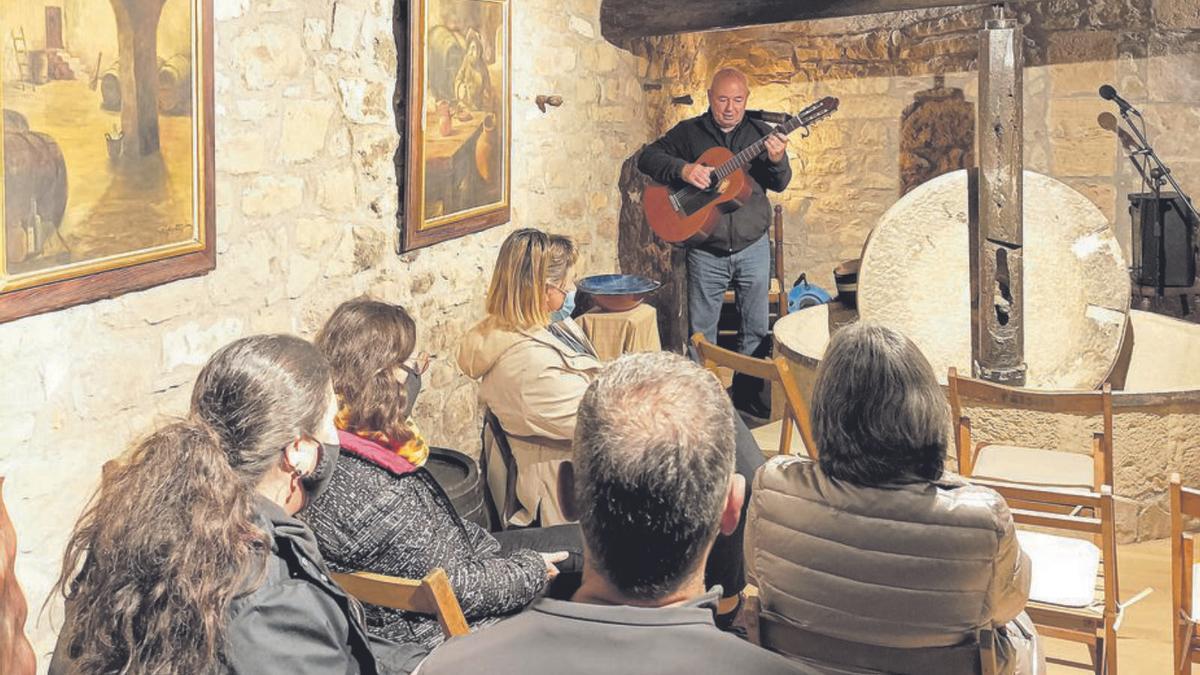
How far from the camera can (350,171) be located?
396 centimetres

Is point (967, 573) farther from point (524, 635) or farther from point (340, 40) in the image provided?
point (340, 40)

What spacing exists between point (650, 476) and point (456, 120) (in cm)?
341

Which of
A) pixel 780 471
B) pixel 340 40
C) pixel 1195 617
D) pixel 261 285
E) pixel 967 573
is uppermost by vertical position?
pixel 340 40

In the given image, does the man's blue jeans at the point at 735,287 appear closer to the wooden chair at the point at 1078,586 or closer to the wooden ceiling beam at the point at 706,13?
the wooden ceiling beam at the point at 706,13

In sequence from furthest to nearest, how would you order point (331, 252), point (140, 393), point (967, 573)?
1. point (331, 252)
2. point (140, 393)
3. point (967, 573)

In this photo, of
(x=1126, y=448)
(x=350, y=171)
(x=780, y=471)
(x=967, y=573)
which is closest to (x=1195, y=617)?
(x=967, y=573)

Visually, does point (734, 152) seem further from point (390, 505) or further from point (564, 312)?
point (390, 505)

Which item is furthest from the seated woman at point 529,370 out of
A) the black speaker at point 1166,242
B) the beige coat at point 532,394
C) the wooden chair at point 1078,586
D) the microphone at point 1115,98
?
the microphone at point 1115,98

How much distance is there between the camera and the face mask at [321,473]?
2.04 meters

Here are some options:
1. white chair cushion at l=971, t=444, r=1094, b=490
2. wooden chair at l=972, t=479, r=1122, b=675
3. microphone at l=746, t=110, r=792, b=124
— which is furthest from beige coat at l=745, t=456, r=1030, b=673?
microphone at l=746, t=110, r=792, b=124

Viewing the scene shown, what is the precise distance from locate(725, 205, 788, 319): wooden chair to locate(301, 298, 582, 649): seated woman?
4390 millimetres

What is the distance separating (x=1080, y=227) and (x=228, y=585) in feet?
13.4

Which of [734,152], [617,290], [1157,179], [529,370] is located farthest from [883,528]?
[1157,179]

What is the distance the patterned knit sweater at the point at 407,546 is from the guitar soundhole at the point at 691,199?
12.4ft
